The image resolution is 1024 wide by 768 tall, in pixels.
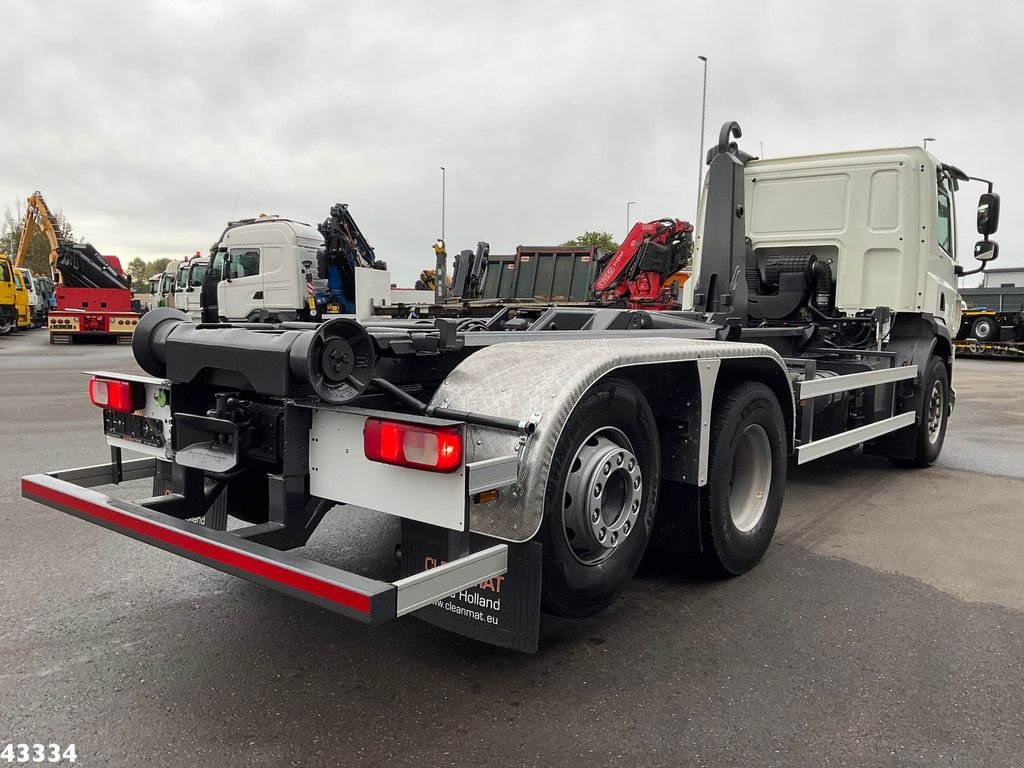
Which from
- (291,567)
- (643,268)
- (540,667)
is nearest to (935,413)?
(540,667)

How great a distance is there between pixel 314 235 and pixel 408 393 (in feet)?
54.5

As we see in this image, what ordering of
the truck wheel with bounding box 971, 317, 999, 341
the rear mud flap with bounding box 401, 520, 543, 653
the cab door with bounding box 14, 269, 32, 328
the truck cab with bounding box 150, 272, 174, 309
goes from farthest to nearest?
the cab door with bounding box 14, 269, 32, 328
the truck wheel with bounding box 971, 317, 999, 341
the truck cab with bounding box 150, 272, 174, 309
the rear mud flap with bounding box 401, 520, 543, 653

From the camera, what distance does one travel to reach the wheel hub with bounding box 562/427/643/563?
293cm

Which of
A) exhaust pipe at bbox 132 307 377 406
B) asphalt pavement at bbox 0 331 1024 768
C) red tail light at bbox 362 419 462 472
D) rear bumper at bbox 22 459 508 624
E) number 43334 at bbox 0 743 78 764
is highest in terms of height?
exhaust pipe at bbox 132 307 377 406

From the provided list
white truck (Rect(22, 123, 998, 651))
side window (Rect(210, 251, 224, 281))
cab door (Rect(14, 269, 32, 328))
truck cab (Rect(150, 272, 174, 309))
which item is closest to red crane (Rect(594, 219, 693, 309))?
side window (Rect(210, 251, 224, 281))

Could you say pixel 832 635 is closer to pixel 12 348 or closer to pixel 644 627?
pixel 644 627

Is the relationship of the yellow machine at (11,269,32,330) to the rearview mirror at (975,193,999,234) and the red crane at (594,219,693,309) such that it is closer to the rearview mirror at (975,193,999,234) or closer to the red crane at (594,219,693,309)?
the red crane at (594,219,693,309)

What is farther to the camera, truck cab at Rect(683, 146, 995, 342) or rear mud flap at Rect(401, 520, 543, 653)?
truck cab at Rect(683, 146, 995, 342)

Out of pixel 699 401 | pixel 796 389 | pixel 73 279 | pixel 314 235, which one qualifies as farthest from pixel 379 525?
pixel 73 279

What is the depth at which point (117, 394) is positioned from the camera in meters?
3.65

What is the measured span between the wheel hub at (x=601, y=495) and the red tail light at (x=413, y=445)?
0.54 metres

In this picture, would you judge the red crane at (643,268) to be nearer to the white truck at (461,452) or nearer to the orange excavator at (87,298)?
the white truck at (461,452)

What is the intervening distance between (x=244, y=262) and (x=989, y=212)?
1490cm

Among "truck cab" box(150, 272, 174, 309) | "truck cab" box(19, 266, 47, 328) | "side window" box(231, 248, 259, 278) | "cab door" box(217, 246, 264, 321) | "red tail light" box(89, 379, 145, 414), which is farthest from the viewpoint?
"truck cab" box(19, 266, 47, 328)
